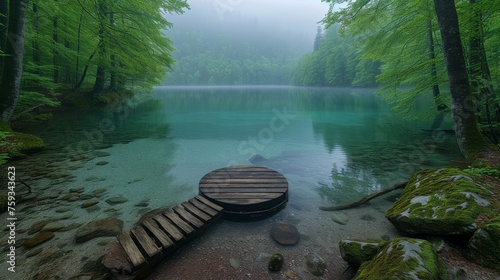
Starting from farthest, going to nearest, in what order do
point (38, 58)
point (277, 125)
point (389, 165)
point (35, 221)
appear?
point (277, 125) < point (38, 58) < point (389, 165) < point (35, 221)

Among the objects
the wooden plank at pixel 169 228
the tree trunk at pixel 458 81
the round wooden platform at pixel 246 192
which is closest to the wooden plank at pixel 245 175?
the round wooden platform at pixel 246 192

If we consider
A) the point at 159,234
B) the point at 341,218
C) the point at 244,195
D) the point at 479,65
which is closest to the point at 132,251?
the point at 159,234

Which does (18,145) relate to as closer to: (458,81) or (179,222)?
(179,222)

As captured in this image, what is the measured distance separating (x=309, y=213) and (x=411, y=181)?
8.61 feet

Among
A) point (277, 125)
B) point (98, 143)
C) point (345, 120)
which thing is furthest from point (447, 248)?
point (345, 120)

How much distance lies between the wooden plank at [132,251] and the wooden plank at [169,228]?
550 mm

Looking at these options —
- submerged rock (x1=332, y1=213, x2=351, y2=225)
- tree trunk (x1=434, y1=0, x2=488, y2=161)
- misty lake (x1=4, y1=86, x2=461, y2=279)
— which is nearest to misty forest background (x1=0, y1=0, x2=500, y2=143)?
tree trunk (x1=434, y1=0, x2=488, y2=161)

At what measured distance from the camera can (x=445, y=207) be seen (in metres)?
3.30

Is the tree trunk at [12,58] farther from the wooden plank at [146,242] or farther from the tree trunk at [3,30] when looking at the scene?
Result: the wooden plank at [146,242]

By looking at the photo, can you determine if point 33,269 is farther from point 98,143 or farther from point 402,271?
point 98,143

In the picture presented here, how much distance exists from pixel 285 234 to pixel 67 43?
25791 mm

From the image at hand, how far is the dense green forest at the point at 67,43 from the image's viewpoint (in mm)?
8539

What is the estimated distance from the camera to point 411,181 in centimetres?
520

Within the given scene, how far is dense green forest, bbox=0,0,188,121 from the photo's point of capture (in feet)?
28.0
